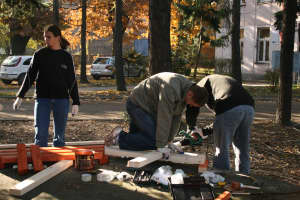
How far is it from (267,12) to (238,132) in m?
22.8

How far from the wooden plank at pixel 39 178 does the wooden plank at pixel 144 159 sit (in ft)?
2.87

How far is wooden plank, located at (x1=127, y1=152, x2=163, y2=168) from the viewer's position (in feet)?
14.6

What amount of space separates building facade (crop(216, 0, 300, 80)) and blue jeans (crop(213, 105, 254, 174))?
21.5 metres

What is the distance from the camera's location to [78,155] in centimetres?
482

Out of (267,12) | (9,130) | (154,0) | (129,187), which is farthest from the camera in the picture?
(267,12)

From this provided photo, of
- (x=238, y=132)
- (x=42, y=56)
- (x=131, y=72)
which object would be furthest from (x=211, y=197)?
(x=131, y=72)

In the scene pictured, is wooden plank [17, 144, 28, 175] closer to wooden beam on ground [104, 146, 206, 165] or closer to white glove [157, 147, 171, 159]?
wooden beam on ground [104, 146, 206, 165]

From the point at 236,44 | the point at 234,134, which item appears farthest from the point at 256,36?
the point at 234,134

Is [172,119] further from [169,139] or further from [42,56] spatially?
[42,56]

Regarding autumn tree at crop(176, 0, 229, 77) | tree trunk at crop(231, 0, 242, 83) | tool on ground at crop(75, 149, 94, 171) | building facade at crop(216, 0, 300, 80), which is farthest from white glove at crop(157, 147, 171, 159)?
building facade at crop(216, 0, 300, 80)

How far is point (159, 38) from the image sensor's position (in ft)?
25.7

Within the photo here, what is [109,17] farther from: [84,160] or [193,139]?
[84,160]

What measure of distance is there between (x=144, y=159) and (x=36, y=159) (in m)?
1.34

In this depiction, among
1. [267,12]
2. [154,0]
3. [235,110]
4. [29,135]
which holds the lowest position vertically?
[29,135]
